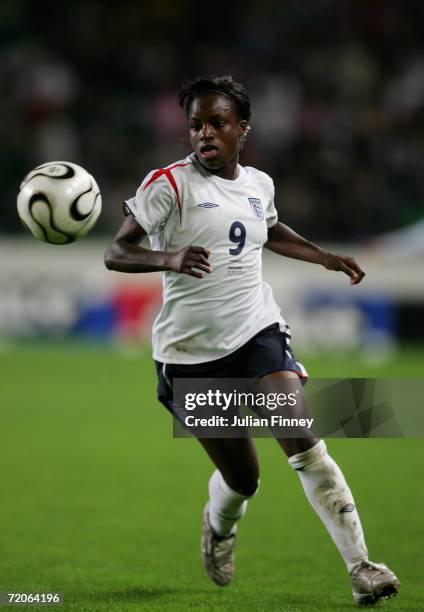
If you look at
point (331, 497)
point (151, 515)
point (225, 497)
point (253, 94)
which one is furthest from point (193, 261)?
point (253, 94)

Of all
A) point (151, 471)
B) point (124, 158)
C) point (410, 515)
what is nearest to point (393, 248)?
point (124, 158)

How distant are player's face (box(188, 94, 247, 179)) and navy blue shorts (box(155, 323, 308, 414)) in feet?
2.63

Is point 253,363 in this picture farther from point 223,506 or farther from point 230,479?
point 223,506

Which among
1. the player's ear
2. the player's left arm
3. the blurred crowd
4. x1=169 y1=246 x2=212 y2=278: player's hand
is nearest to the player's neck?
the player's ear

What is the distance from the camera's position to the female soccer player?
173 inches

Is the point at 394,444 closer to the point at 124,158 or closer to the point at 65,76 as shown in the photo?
the point at 124,158

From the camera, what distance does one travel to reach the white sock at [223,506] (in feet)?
16.5

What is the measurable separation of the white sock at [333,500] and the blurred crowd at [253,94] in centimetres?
1225

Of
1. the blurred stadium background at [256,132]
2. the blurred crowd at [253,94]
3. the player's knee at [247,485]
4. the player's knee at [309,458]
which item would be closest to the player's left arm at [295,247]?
the player's knee at [309,458]

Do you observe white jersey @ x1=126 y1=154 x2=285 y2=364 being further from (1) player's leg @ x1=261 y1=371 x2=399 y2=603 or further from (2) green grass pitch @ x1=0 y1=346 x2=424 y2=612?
(2) green grass pitch @ x1=0 y1=346 x2=424 y2=612

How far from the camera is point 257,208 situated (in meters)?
4.73

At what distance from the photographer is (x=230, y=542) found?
5.23 m

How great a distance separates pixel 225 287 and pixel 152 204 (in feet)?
1.68

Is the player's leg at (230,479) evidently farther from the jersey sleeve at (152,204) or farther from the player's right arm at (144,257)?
the jersey sleeve at (152,204)
